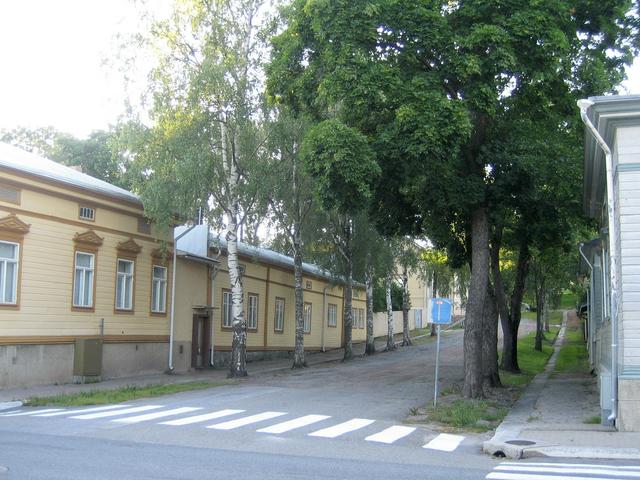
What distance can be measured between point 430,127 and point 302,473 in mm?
9173

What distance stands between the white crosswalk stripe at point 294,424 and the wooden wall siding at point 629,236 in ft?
20.1

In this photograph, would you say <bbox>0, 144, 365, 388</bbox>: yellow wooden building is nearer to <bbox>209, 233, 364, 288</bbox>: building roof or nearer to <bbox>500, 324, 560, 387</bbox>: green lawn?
<bbox>209, 233, 364, 288</bbox>: building roof

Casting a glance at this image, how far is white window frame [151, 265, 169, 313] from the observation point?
88.8ft

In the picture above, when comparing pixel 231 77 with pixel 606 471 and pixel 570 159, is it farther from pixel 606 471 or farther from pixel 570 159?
pixel 606 471

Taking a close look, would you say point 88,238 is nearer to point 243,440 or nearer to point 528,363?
point 243,440

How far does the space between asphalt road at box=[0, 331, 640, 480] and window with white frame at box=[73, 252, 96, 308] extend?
561cm

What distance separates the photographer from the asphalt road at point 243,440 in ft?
29.6

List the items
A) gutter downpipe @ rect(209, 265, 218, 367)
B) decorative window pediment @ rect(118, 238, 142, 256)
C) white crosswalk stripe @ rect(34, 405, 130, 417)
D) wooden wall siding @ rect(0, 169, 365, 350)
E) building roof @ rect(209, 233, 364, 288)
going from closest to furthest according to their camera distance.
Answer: white crosswalk stripe @ rect(34, 405, 130, 417) < wooden wall siding @ rect(0, 169, 365, 350) < decorative window pediment @ rect(118, 238, 142, 256) < gutter downpipe @ rect(209, 265, 218, 367) < building roof @ rect(209, 233, 364, 288)

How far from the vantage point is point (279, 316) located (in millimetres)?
39156

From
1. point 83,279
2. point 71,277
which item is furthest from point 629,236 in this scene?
point 83,279

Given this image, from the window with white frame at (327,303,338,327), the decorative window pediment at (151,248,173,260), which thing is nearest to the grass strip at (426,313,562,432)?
the decorative window pediment at (151,248,173,260)

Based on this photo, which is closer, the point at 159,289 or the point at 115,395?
the point at 115,395

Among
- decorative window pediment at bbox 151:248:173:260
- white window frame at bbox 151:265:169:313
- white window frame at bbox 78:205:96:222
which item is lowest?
white window frame at bbox 151:265:169:313

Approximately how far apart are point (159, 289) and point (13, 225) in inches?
316
